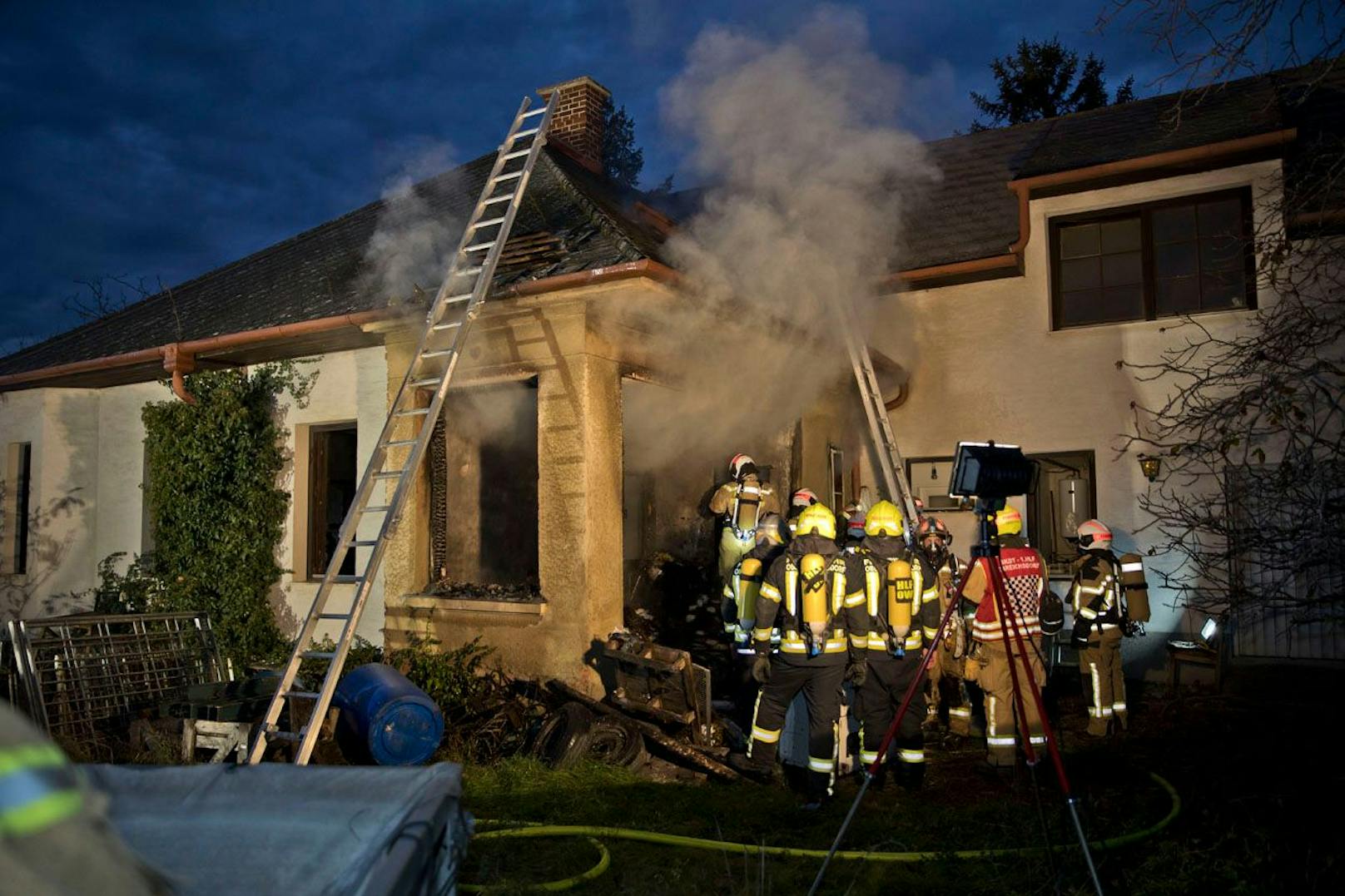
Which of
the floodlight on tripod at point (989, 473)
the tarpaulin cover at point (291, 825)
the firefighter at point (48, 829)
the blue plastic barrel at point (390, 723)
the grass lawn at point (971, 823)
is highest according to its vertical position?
the floodlight on tripod at point (989, 473)

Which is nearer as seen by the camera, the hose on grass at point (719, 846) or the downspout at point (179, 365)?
the hose on grass at point (719, 846)

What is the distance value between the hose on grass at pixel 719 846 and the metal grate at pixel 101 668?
148 inches

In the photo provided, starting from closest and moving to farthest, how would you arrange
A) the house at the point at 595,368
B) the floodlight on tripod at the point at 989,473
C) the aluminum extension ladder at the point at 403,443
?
the floodlight on tripod at the point at 989,473, the aluminum extension ladder at the point at 403,443, the house at the point at 595,368

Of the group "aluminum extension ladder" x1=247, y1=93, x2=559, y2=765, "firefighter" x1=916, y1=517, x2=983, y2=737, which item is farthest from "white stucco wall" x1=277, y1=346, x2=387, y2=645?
"firefighter" x1=916, y1=517, x2=983, y2=737

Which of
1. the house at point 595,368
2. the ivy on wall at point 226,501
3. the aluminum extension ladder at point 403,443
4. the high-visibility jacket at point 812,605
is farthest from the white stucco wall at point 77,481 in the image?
the high-visibility jacket at point 812,605

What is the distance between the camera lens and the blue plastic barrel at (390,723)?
601 centimetres

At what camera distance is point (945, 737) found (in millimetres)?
7828

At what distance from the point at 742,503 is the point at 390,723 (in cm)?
352

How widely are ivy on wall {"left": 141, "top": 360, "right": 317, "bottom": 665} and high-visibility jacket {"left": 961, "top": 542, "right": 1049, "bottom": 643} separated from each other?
6171 millimetres

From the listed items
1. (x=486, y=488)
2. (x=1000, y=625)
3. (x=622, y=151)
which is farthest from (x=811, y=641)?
(x=622, y=151)

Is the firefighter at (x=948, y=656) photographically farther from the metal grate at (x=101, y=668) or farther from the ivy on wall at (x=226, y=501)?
the ivy on wall at (x=226, y=501)

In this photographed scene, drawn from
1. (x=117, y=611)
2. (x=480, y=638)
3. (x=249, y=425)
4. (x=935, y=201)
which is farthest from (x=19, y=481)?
(x=935, y=201)

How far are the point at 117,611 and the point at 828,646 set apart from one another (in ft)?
25.0

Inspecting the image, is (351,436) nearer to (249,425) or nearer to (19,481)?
(249,425)
